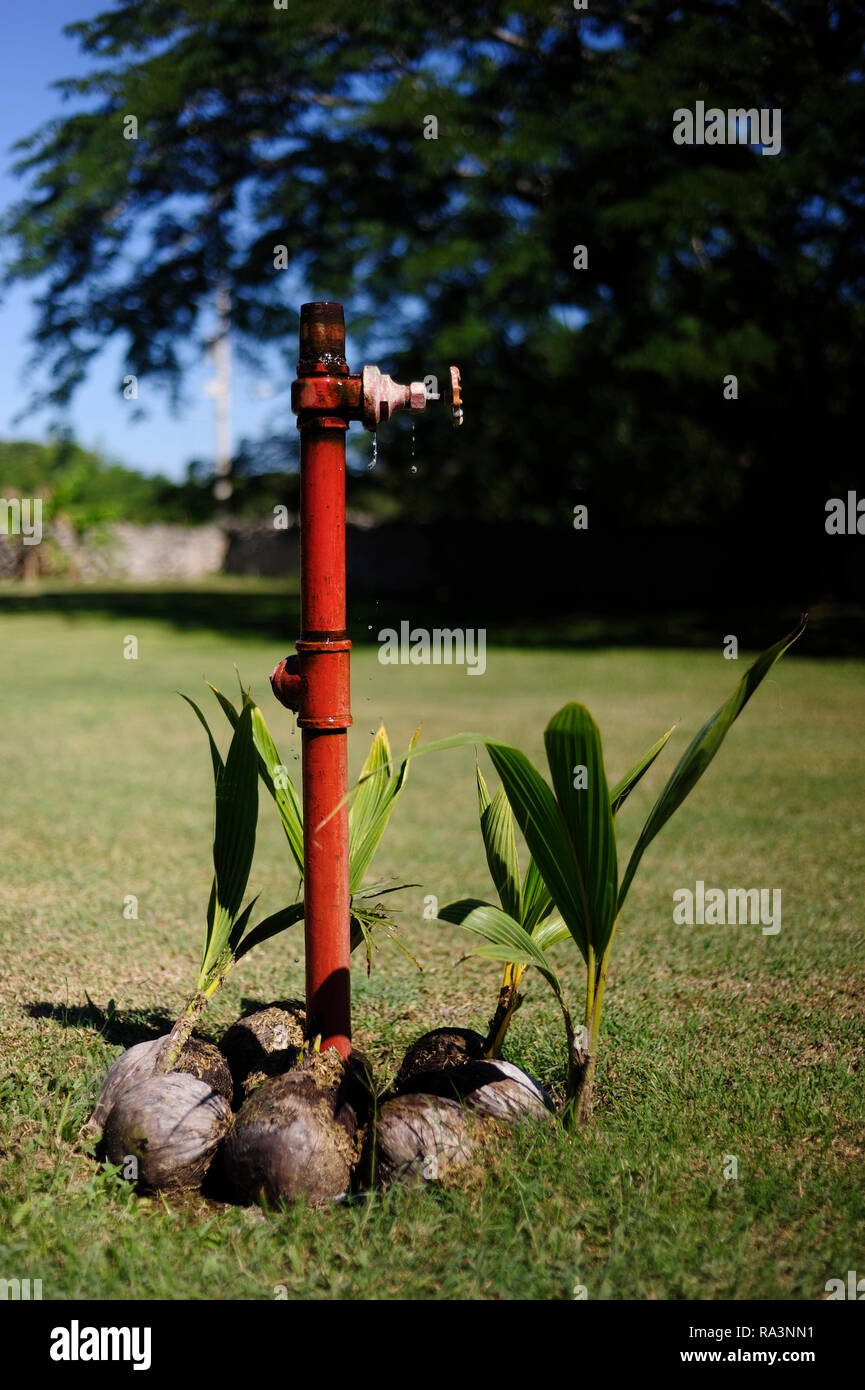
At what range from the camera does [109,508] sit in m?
31.8

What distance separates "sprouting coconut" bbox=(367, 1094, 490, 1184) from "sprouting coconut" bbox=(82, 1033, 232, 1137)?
0.40 m

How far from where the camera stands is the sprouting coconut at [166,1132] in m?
2.21

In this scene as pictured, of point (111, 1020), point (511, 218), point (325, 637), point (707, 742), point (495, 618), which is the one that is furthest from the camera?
point (495, 618)

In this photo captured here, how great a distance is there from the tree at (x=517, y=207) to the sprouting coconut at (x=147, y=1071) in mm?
12326

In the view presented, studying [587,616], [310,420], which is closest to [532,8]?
[587,616]

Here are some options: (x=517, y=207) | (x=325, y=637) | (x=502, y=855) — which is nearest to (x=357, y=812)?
(x=502, y=855)

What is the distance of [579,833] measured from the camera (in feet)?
6.84

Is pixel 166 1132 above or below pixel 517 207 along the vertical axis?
below

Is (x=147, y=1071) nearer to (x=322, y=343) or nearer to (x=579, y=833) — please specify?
(x=579, y=833)

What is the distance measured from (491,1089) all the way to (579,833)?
2.09 ft

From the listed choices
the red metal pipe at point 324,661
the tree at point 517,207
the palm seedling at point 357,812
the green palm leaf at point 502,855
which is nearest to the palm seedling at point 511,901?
the green palm leaf at point 502,855

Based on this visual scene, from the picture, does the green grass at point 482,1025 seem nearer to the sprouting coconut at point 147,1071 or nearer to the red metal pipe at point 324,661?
the sprouting coconut at point 147,1071

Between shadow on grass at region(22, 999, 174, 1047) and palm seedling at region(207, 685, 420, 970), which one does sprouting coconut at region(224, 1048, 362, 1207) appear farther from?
shadow on grass at region(22, 999, 174, 1047)

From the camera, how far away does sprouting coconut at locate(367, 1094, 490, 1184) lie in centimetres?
218
